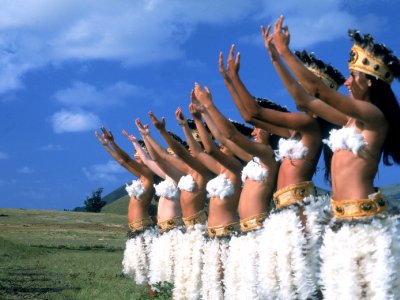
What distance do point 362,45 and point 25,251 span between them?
1999cm

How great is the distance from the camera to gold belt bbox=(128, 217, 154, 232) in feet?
38.3

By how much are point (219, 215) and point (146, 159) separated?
389 cm

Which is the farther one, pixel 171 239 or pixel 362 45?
pixel 171 239

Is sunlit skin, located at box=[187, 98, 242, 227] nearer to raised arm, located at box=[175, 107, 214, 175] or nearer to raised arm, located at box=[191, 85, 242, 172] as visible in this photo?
raised arm, located at box=[191, 85, 242, 172]

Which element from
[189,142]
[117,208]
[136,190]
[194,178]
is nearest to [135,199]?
[136,190]

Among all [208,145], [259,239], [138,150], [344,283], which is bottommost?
[344,283]

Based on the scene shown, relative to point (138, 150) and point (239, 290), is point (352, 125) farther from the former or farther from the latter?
point (138, 150)

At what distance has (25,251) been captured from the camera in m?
23.2

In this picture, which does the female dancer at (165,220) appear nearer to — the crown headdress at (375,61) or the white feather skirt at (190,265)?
the white feather skirt at (190,265)

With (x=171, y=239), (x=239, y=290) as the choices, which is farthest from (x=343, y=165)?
(x=171, y=239)

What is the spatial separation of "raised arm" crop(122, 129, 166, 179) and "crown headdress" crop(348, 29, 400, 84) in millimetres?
6207

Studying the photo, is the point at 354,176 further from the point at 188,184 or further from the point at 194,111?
the point at 188,184

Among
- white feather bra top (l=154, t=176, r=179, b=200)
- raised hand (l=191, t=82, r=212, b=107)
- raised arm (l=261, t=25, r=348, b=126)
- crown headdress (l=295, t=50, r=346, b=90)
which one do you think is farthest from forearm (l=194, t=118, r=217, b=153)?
white feather bra top (l=154, t=176, r=179, b=200)

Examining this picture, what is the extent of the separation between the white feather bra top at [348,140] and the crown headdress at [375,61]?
21.5 inches
